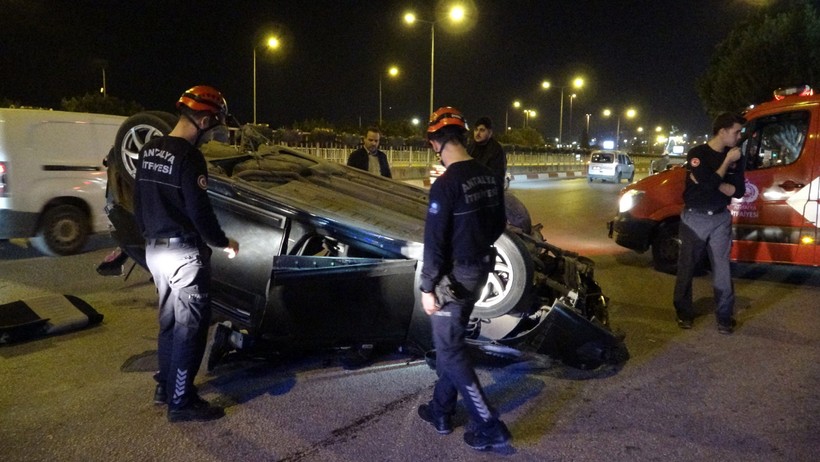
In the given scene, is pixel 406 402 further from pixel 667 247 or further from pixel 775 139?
pixel 775 139

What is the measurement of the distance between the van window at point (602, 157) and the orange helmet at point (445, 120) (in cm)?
2615

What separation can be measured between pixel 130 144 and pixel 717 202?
4625mm

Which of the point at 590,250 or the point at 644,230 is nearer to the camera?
the point at 644,230

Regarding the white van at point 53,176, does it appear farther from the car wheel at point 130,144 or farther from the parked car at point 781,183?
the parked car at point 781,183

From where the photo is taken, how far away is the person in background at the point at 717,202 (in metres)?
4.84

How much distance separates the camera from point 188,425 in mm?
3232

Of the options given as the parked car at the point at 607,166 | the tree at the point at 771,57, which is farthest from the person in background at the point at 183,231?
the parked car at the point at 607,166

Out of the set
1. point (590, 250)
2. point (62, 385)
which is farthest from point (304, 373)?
point (590, 250)

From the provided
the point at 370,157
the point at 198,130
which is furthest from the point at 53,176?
the point at 198,130

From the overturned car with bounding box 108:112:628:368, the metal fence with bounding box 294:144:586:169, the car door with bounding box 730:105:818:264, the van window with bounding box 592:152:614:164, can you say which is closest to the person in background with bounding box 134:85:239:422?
the overturned car with bounding box 108:112:628:368

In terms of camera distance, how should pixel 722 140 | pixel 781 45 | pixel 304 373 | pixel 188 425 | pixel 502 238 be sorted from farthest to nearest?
1. pixel 781 45
2. pixel 722 140
3. pixel 304 373
4. pixel 502 238
5. pixel 188 425

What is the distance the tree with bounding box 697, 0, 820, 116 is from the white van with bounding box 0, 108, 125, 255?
591 inches

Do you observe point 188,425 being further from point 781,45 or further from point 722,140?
point 781,45

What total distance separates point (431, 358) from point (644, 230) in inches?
175
